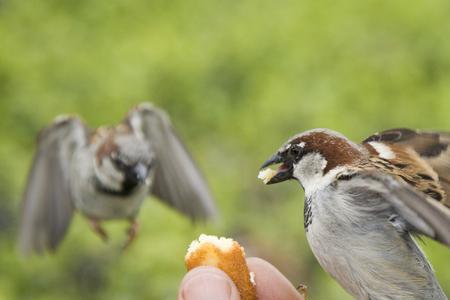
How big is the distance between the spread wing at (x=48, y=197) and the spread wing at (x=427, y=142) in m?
1.64

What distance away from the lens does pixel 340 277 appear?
198 centimetres

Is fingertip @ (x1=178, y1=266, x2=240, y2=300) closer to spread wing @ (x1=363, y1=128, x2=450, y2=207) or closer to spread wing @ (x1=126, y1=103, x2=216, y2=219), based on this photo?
spread wing @ (x1=363, y1=128, x2=450, y2=207)

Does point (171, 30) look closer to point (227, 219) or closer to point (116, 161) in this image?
point (227, 219)

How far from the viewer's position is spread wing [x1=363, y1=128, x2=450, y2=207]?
229 cm

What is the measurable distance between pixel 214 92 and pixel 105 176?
2127 millimetres

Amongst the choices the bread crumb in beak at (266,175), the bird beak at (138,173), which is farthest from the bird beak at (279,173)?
the bird beak at (138,173)

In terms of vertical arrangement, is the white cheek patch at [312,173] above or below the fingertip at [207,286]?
above

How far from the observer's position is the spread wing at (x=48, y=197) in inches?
144

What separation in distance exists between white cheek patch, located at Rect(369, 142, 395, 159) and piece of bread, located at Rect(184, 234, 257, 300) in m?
0.49

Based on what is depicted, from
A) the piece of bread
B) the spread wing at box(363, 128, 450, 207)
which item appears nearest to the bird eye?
the piece of bread

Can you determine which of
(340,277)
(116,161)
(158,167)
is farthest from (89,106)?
(340,277)

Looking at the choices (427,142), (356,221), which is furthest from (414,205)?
(427,142)

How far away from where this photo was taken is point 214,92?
17.7ft

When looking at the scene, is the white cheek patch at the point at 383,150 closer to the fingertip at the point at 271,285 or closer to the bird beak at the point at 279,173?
the bird beak at the point at 279,173
